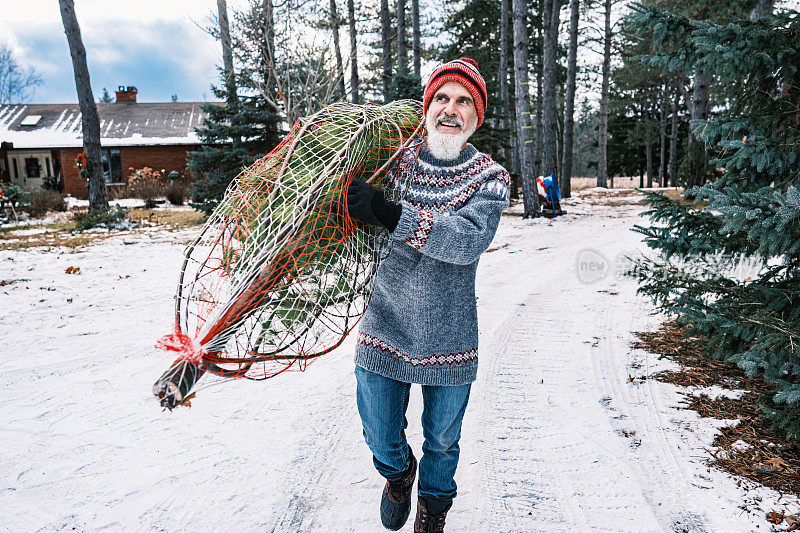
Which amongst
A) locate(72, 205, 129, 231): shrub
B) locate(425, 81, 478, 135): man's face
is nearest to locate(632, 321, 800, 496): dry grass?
locate(425, 81, 478, 135): man's face

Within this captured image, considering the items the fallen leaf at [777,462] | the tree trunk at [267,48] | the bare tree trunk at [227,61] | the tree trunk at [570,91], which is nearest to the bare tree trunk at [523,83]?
the tree trunk at [267,48]

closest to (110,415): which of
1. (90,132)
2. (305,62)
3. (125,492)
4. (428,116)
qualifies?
(125,492)

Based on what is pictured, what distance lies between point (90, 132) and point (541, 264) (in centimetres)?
1377

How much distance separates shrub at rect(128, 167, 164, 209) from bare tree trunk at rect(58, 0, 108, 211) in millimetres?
4025

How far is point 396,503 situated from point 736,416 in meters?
2.49

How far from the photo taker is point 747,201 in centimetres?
264

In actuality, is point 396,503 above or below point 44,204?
below

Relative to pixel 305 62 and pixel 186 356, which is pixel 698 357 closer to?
pixel 186 356

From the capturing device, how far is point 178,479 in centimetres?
268

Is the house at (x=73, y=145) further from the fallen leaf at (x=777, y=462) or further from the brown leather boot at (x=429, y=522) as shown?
the fallen leaf at (x=777, y=462)

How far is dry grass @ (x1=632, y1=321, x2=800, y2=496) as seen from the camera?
8.70 feet

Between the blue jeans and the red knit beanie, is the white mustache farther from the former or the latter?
the blue jeans

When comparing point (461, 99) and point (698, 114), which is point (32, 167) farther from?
point (461, 99)

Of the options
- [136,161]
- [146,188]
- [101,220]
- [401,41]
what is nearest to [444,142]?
[101,220]
